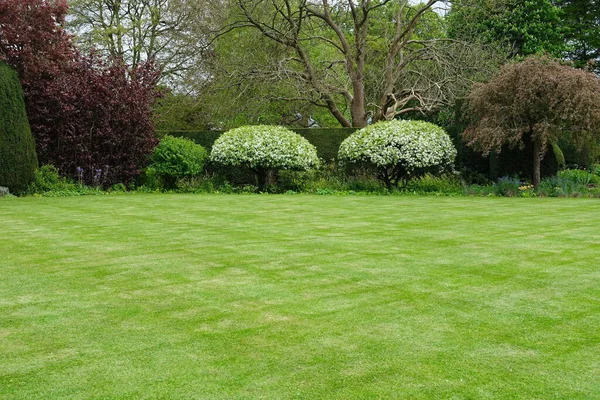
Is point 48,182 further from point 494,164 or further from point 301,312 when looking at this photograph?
point 301,312

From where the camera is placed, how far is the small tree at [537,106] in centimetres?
1548

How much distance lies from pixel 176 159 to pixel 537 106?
32.0ft

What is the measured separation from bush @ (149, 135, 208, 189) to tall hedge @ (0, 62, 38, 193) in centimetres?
334

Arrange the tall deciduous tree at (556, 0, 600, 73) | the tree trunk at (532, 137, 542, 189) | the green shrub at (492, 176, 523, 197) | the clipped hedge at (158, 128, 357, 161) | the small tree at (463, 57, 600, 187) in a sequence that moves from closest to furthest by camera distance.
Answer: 1. the small tree at (463, 57, 600, 187)
2. the green shrub at (492, 176, 523, 197)
3. the tree trunk at (532, 137, 542, 189)
4. the clipped hedge at (158, 128, 357, 161)
5. the tall deciduous tree at (556, 0, 600, 73)

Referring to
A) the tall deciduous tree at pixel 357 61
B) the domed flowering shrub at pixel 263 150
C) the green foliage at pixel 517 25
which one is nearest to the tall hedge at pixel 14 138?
the domed flowering shrub at pixel 263 150

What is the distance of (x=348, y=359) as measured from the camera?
162 inches

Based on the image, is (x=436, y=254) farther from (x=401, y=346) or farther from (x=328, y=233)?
(x=401, y=346)

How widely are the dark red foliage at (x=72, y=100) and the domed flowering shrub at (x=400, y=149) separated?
6292 millimetres

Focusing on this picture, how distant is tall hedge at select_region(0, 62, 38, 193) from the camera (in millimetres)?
16766

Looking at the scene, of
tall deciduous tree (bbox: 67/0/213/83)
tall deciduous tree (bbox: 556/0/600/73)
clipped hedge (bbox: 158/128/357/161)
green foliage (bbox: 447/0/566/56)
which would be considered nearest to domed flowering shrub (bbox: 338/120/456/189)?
clipped hedge (bbox: 158/128/357/161)

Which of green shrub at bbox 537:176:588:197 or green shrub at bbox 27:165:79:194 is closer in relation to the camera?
green shrub at bbox 537:176:588:197

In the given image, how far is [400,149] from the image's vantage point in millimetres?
17469

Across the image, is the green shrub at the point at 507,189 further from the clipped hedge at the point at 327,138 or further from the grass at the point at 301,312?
the grass at the point at 301,312

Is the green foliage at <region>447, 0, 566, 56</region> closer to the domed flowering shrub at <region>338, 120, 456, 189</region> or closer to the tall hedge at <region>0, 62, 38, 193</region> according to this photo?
the domed flowering shrub at <region>338, 120, 456, 189</region>
